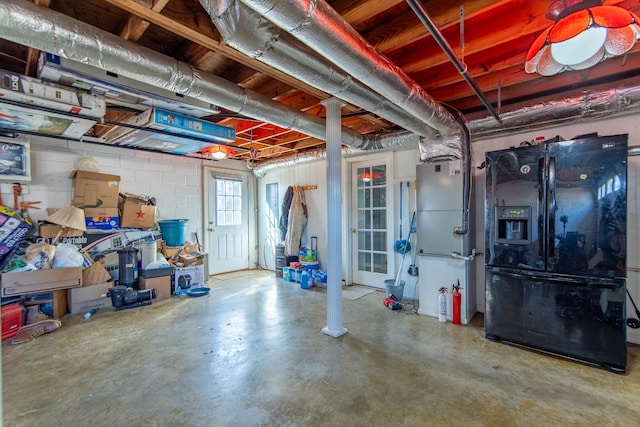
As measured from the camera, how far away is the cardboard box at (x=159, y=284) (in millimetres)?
4543

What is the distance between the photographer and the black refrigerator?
255 cm

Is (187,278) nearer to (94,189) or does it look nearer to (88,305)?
(88,305)

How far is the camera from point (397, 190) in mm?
4750

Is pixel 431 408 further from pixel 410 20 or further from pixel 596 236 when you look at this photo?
pixel 410 20

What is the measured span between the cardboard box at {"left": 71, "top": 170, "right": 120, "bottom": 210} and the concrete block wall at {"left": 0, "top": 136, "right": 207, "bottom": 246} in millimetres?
253

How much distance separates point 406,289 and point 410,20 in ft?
11.9

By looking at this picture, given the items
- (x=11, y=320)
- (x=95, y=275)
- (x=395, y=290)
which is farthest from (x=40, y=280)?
(x=395, y=290)

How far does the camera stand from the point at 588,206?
2646mm

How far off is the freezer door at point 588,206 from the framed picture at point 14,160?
6054 millimetres

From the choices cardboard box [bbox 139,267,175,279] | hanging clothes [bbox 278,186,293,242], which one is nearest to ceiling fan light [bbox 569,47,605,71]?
hanging clothes [bbox 278,186,293,242]

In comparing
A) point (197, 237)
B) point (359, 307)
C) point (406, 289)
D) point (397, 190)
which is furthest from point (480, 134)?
point (197, 237)

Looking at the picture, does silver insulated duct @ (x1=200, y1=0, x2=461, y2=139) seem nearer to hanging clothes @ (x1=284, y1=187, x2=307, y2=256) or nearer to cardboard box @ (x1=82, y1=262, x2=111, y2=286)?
hanging clothes @ (x1=284, y1=187, x2=307, y2=256)

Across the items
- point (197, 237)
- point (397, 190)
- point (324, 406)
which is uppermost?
point (397, 190)

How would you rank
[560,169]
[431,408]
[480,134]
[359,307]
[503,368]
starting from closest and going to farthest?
[431,408], [503,368], [560,169], [480,134], [359,307]
